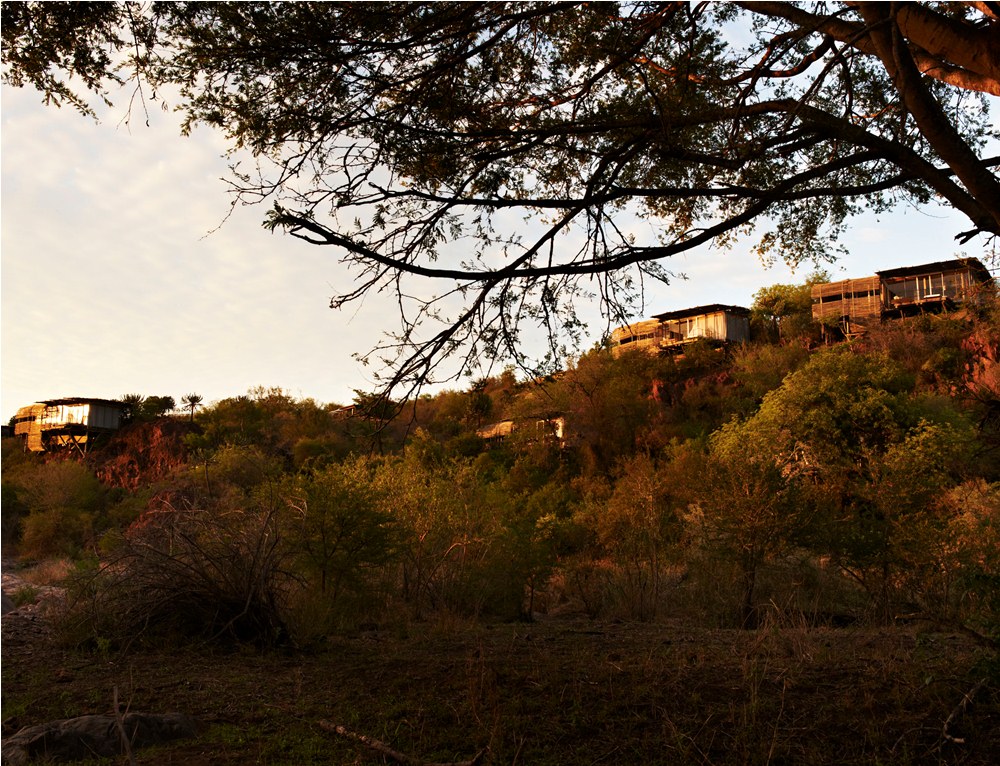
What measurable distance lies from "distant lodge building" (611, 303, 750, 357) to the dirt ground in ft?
126

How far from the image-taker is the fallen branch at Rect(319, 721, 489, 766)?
3.33 metres

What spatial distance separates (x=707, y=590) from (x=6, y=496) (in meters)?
33.9

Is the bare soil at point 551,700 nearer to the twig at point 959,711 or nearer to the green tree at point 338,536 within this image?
the twig at point 959,711

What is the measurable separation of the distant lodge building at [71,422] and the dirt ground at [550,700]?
41.2m

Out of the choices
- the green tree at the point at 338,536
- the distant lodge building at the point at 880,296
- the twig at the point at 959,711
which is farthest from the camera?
the distant lodge building at the point at 880,296

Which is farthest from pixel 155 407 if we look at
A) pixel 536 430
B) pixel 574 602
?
pixel 574 602

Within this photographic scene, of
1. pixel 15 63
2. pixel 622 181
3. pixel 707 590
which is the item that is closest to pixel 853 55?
pixel 622 181

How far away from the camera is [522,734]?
393cm

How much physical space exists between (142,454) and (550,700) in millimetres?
41047

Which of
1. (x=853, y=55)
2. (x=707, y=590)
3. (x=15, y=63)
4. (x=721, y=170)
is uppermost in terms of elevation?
(x=853, y=55)

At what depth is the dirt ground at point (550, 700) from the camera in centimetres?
374

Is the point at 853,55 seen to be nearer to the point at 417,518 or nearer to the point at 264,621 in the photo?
the point at 264,621

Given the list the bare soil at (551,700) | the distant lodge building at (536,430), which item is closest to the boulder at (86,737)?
the bare soil at (551,700)

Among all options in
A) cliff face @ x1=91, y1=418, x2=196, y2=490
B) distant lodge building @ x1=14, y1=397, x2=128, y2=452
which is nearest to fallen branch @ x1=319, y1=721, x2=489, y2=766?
cliff face @ x1=91, y1=418, x2=196, y2=490
